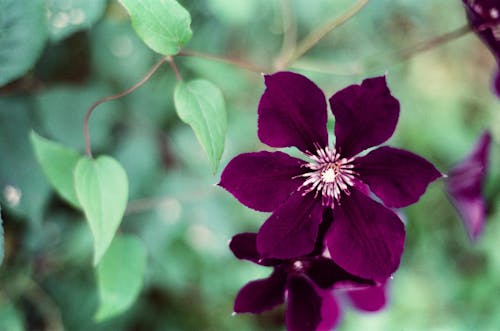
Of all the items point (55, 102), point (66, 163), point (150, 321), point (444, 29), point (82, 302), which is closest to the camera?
point (66, 163)

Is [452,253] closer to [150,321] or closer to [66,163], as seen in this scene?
[150,321]

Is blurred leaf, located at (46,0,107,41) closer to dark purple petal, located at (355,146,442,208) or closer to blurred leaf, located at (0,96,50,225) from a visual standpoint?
blurred leaf, located at (0,96,50,225)

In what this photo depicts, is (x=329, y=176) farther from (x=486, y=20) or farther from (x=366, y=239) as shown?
(x=486, y=20)

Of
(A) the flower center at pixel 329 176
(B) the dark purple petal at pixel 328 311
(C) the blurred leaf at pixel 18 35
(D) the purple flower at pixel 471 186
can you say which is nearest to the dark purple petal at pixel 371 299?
(B) the dark purple petal at pixel 328 311

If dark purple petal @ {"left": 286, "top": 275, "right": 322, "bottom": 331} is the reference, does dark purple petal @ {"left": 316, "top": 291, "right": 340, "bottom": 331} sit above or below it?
below

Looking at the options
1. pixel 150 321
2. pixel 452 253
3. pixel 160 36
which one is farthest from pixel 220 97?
pixel 452 253

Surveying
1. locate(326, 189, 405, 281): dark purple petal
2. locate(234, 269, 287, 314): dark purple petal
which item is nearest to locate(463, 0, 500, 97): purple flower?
locate(326, 189, 405, 281): dark purple petal
